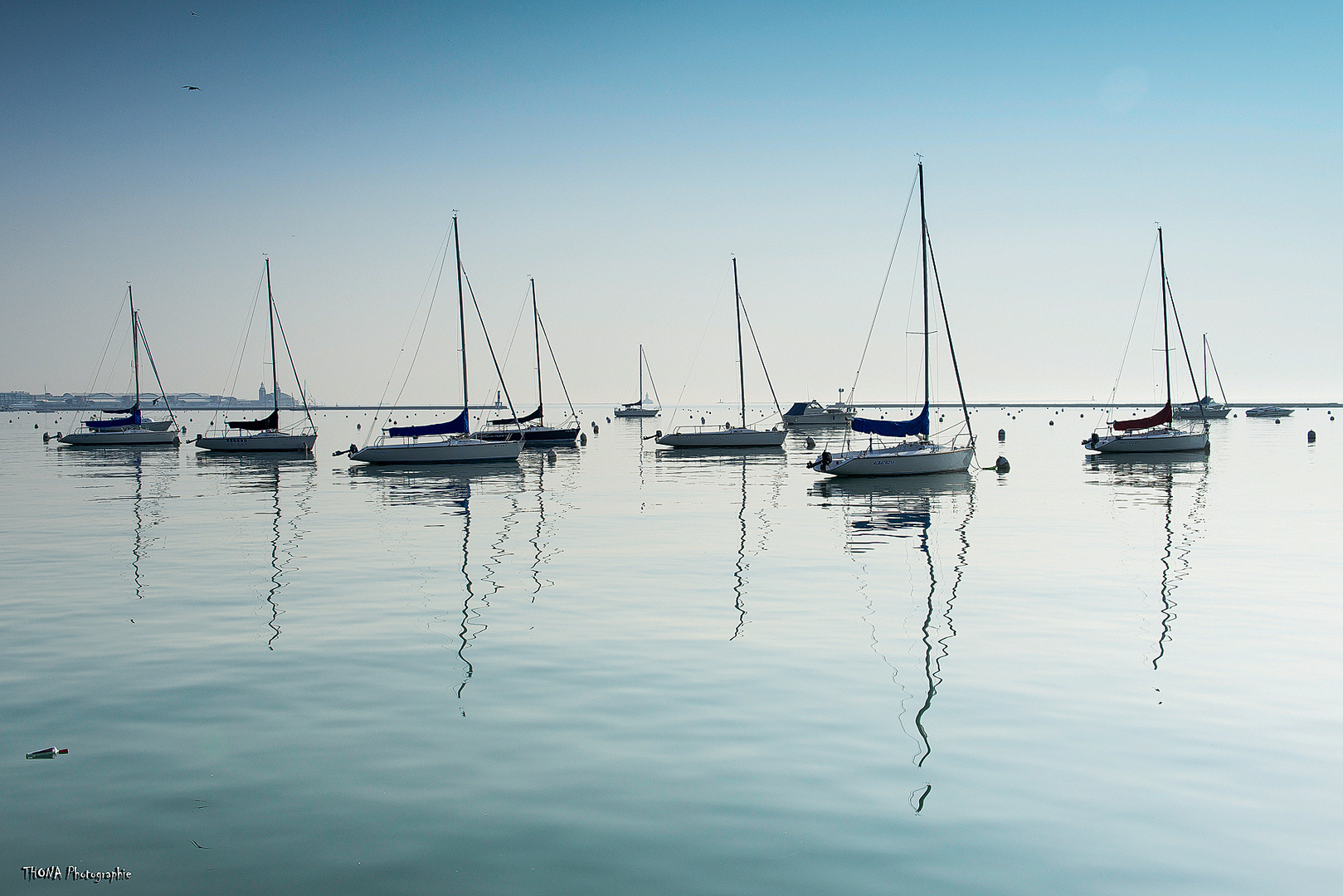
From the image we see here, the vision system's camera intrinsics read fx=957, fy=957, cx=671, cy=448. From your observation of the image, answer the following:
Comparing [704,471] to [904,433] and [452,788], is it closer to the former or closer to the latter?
[904,433]

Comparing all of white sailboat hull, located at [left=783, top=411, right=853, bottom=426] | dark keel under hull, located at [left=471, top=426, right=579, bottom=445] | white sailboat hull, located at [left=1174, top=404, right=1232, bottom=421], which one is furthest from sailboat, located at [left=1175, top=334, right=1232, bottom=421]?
dark keel under hull, located at [left=471, top=426, right=579, bottom=445]

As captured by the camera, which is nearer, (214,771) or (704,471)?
(214,771)

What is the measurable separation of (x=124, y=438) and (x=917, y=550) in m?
86.5

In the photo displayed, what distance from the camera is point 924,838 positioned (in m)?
7.88

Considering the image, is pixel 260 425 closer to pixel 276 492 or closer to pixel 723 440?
pixel 276 492

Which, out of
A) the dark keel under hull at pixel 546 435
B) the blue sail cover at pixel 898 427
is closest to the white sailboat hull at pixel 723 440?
the dark keel under hull at pixel 546 435

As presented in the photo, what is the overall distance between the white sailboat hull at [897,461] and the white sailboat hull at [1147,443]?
23.5 m

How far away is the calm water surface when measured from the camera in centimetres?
759

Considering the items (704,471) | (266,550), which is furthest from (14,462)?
(266,550)

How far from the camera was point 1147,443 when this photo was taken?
2672 inches

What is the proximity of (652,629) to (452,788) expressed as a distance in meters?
7.09

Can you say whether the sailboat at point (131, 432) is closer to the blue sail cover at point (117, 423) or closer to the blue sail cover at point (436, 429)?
the blue sail cover at point (117, 423)

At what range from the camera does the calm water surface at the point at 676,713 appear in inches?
299

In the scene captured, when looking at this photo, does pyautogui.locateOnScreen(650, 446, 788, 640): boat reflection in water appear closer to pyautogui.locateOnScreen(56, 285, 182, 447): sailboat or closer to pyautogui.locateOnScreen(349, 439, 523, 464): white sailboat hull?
pyautogui.locateOnScreen(349, 439, 523, 464): white sailboat hull
